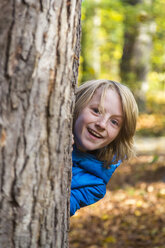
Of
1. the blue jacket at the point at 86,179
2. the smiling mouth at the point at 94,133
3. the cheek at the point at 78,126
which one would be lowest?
the blue jacket at the point at 86,179

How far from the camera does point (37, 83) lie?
4.57 ft

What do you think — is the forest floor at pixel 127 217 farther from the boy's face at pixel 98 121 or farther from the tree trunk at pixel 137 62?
the tree trunk at pixel 137 62

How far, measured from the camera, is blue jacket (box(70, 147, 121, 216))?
2.27 metres

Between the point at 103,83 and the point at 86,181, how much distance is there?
750 mm

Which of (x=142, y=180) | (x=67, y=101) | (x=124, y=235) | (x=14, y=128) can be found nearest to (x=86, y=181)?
(x=67, y=101)

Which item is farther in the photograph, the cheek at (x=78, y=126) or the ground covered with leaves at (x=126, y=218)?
the ground covered with leaves at (x=126, y=218)

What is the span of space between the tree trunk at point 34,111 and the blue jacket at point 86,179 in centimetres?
66

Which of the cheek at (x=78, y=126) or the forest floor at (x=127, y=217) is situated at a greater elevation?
the cheek at (x=78, y=126)

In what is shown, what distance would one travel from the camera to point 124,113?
226 centimetres

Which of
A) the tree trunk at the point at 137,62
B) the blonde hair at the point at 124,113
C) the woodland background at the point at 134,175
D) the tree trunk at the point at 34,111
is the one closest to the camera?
the tree trunk at the point at 34,111

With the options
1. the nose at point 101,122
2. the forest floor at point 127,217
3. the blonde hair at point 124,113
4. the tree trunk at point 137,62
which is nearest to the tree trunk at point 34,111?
the nose at point 101,122

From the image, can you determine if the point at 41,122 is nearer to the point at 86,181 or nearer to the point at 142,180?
the point at 86,181

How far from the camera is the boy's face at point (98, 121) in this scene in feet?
7.14

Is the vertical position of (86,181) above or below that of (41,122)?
below
